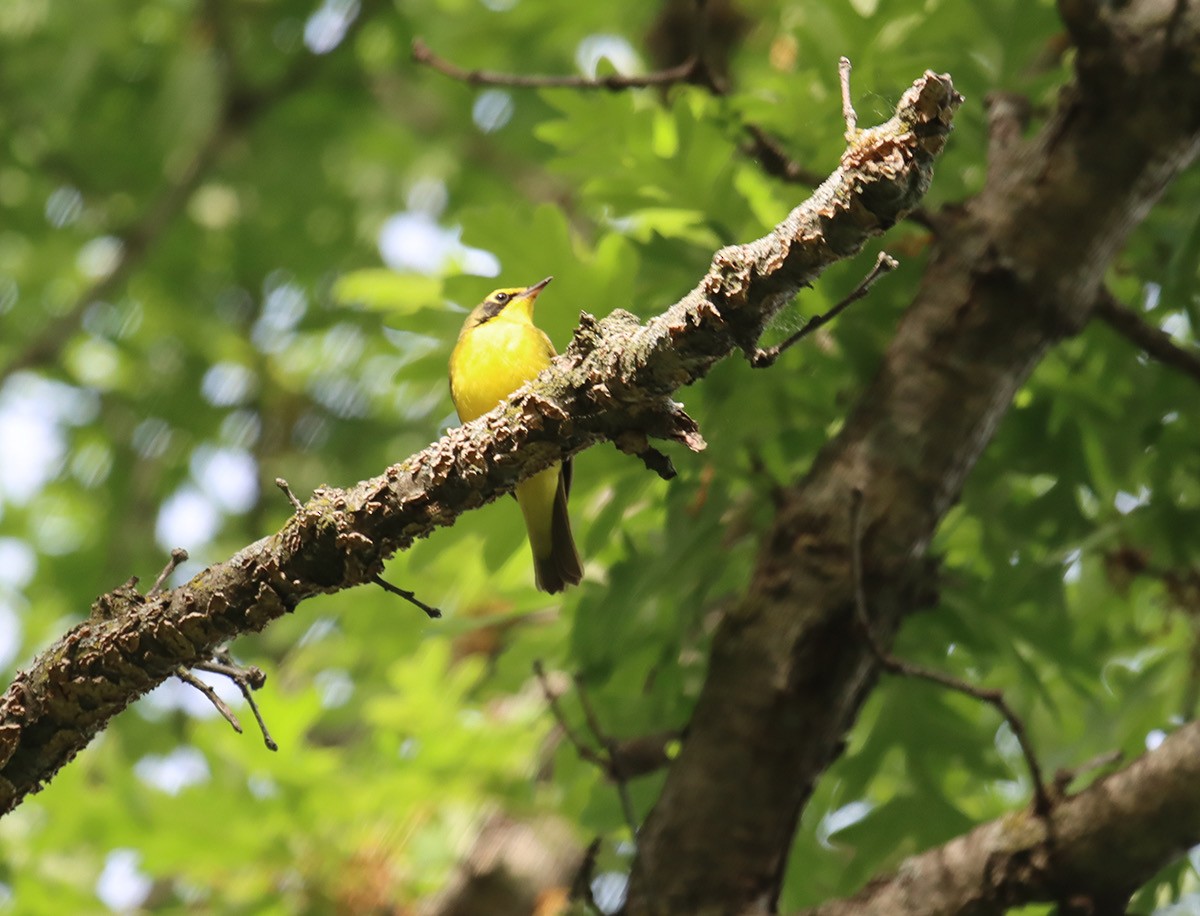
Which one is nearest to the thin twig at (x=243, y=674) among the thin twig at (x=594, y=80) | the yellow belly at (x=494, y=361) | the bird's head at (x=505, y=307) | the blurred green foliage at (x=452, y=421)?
the blurred green foliage at (x=452, y=421)

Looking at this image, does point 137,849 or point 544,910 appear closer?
point 137,849

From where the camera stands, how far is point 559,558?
3.51 m

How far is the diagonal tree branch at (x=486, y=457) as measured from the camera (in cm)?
171

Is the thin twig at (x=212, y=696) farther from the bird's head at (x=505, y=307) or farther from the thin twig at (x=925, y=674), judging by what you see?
the bird's head at (x=505, y=307)

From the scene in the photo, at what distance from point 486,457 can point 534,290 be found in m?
1.58

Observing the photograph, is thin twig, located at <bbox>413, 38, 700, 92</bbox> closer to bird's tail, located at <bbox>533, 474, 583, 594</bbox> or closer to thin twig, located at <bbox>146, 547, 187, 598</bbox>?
bird's tail, located at <bbox>533, 474, 583, 594</bbox>

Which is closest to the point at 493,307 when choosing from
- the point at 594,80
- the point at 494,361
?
the point at 494,361

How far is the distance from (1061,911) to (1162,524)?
1.36m

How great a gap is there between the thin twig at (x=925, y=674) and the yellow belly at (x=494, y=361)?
1019 millimetres

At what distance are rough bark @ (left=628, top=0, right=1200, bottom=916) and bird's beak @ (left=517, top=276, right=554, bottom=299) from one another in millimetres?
884

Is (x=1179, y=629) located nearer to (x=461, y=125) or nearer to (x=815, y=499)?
(x=815, y=499)

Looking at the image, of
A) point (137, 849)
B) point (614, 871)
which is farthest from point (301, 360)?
point (614, 871)

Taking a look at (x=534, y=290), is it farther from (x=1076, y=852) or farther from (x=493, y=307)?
(x=1076, y=852)

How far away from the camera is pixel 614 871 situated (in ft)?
14.5
